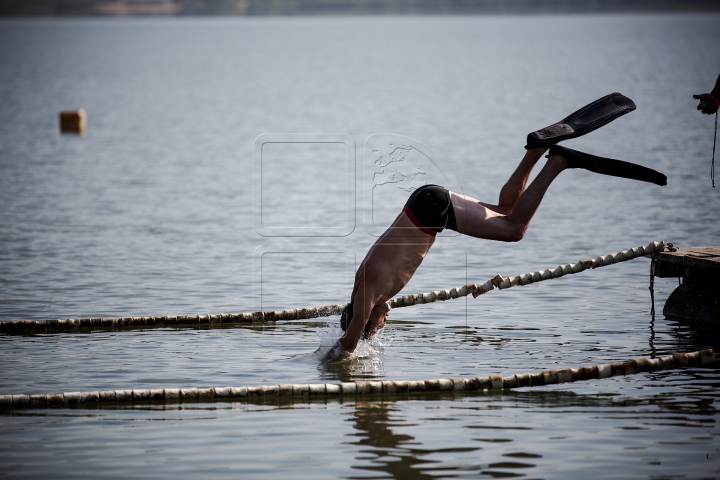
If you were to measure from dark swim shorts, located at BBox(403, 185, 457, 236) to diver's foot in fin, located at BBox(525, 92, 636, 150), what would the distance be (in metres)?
0.88

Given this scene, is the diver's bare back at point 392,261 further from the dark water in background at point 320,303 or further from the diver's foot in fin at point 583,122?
the diver's foot in fin at point 583,122

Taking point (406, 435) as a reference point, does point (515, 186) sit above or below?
above

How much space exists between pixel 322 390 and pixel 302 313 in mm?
3347

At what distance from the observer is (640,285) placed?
585 inches

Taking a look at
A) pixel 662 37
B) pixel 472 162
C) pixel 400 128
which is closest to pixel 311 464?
pixel 472 162

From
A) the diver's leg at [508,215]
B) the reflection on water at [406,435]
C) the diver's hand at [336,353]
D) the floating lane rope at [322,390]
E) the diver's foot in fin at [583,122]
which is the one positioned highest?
the diver's foot in fin at [583,122]

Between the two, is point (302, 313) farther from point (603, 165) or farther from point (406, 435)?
point (603, 165)

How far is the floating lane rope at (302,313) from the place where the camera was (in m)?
11.7

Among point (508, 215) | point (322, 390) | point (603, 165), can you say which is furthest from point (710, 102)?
point (322, 390)

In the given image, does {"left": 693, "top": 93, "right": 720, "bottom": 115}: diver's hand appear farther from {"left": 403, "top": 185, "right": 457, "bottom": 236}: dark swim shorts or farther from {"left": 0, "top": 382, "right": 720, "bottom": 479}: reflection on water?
{"left": 403, "top": 185, "right": 457, "bottom": 236}: dark swim shorts

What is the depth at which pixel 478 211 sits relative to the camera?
9.41 metres

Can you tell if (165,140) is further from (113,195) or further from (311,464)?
(311,464)

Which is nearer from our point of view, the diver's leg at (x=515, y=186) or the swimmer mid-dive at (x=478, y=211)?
the swimmer mid-dive at (x=478, y=211)

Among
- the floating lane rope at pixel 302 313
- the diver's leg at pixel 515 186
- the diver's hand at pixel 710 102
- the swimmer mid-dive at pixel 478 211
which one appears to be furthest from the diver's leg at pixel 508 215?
the floating lane rope at pixel 302 313
